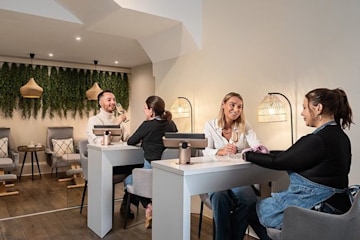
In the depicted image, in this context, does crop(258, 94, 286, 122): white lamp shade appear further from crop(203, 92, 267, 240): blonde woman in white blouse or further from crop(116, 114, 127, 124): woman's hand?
crop(116, 114, 127, 124): woman's hand

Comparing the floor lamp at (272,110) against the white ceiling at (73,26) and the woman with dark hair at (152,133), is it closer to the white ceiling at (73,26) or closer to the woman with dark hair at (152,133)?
the woman with dark hair at (152,133)

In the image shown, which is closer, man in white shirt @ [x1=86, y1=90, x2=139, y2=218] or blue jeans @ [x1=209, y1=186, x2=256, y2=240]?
blue jeans @ [x1=209, y1=186, x2=256, y2=240]

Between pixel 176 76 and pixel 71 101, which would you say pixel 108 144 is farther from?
pixel 71 101

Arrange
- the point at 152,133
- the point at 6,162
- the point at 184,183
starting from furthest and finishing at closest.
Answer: the point at 6,162 → the point at 152,133 → the point at 184,183

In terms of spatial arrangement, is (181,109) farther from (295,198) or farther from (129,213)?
(295,198)

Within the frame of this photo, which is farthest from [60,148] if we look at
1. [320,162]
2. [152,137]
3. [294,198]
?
[320,162]

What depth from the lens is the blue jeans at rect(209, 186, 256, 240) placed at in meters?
2.12

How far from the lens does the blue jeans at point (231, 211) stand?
2123 millimetres

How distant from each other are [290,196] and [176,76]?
2705 millimetres

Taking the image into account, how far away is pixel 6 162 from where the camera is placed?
4.95 meters

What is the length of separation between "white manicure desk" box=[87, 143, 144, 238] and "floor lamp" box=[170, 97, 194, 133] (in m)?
0.90

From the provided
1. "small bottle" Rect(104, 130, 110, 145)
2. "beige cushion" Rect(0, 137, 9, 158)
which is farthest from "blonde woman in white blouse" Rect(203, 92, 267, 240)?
"beige cushion" Rect(0, 137, 9, 158)

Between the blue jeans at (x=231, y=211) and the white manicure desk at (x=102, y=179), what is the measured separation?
1167 mm

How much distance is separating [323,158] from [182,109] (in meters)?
2.38
